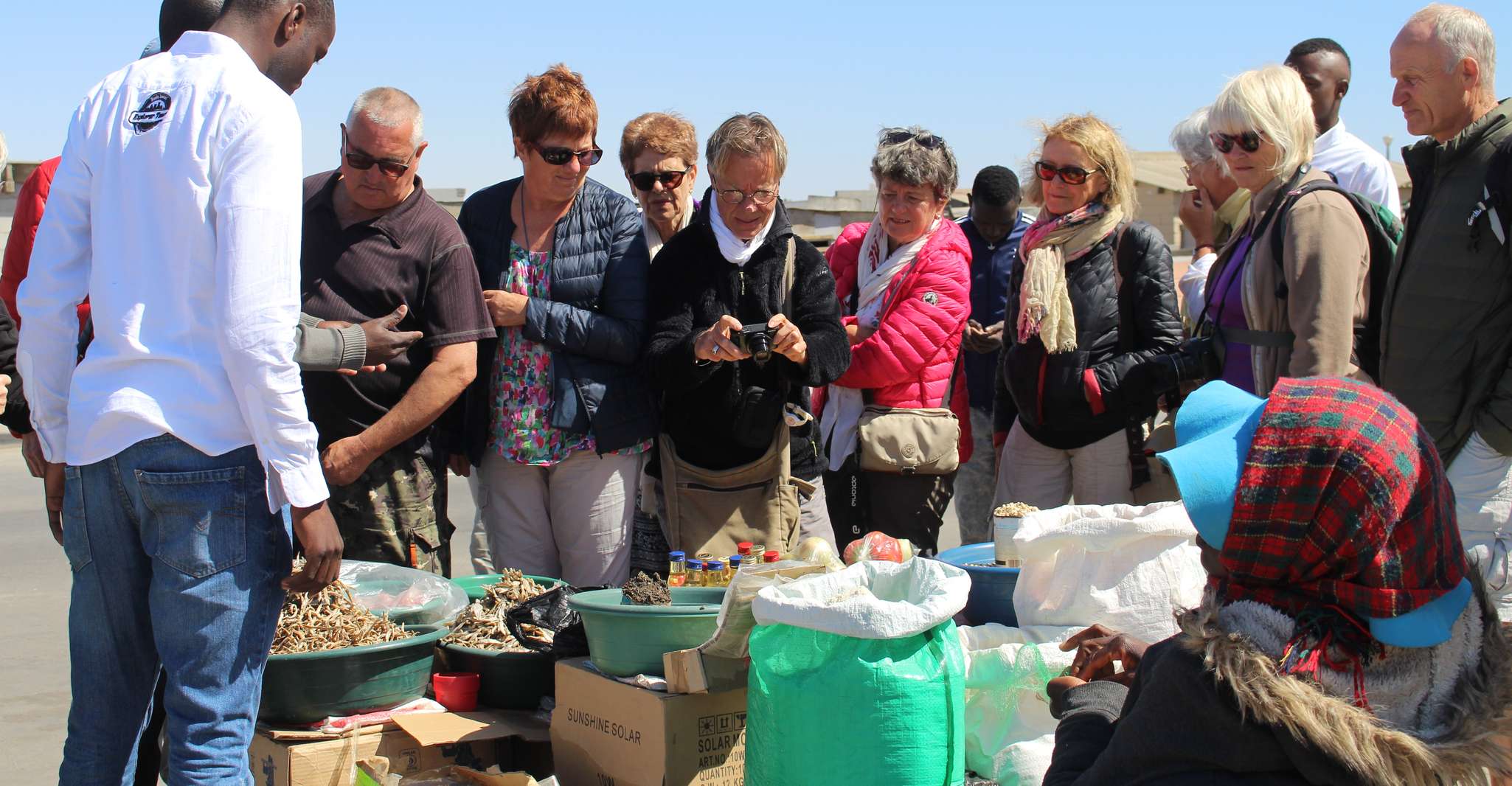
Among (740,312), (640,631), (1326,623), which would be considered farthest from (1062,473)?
(1326,623)

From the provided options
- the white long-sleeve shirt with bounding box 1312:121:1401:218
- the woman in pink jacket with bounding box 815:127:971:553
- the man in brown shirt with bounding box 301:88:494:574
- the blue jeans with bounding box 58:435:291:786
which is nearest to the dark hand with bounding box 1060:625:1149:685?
the blue jeans with bounding box 58:435:291:786

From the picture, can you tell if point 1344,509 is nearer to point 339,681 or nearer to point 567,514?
point 339,681

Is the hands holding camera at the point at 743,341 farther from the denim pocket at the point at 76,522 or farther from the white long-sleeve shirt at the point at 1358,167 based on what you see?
the white long-sleeve shirt at the point at 1358,167

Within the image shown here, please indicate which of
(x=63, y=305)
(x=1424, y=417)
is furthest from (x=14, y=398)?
(x=1424, y=417)

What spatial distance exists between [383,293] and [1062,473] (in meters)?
2.22

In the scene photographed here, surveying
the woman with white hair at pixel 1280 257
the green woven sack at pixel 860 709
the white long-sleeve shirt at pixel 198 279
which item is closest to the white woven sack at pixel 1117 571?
the green woven sack at pixel 860 709

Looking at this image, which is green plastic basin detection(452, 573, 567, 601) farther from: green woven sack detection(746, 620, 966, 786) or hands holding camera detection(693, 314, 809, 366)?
green woven sack detection(746, 620, 966, 786)

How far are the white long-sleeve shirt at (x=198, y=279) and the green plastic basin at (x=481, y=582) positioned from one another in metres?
1.28

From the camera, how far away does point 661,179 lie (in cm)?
433

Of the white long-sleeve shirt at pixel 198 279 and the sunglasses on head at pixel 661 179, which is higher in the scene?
the sunglasses on head at pixel 661 179

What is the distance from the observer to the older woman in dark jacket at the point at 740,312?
3.81 m

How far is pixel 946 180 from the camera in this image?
14.1ft

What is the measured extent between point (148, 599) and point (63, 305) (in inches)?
23.1

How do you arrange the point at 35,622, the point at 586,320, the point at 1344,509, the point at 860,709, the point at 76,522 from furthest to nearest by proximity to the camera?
the point at 35,622 → the point at 586,320 → the point at 860,709 → the point at 76,522 → the point at 1344,509
